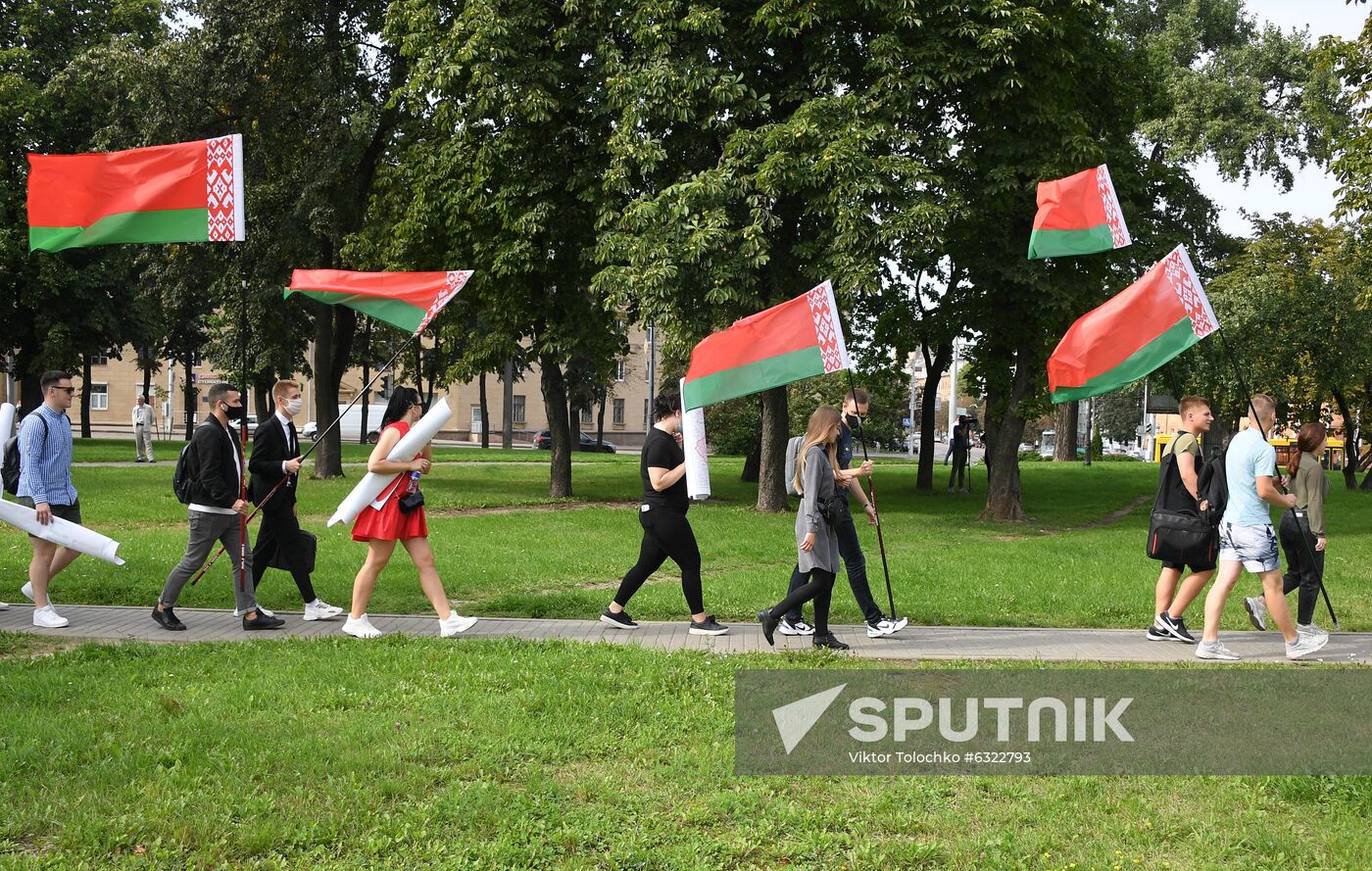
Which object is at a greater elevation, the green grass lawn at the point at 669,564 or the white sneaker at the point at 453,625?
the white sneaker at the point at 453,625

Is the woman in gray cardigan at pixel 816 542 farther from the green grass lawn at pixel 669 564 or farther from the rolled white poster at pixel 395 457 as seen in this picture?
the rolled white poster at pixel 395 457

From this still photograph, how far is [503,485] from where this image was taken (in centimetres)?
2814

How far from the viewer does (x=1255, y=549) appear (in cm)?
849

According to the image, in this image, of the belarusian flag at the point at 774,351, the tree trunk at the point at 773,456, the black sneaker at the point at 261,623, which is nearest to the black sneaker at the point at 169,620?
the black sneaker at the point at 261,623

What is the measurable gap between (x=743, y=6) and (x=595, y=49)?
271 cm

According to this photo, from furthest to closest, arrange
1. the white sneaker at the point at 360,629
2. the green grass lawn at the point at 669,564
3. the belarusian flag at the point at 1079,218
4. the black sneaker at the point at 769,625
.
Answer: the belarusian flag at the point at 1079,218, the green grass lawn at the point at 669,564, the white sneaker at the point at 360,629, the black sneaker at the point at 769,625

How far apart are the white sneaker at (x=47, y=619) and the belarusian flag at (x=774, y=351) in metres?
5.22

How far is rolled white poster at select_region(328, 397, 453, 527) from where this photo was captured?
8.81 metres

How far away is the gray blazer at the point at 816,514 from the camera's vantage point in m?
8.74

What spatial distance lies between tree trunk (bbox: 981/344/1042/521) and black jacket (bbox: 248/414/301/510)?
50.4 ft

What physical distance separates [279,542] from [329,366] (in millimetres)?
19719

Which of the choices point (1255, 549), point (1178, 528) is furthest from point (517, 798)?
point (1178, 528)

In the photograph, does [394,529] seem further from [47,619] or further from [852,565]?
[852,565]

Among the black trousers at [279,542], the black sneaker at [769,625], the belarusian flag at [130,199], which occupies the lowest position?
the black sneaker at [769,625]
